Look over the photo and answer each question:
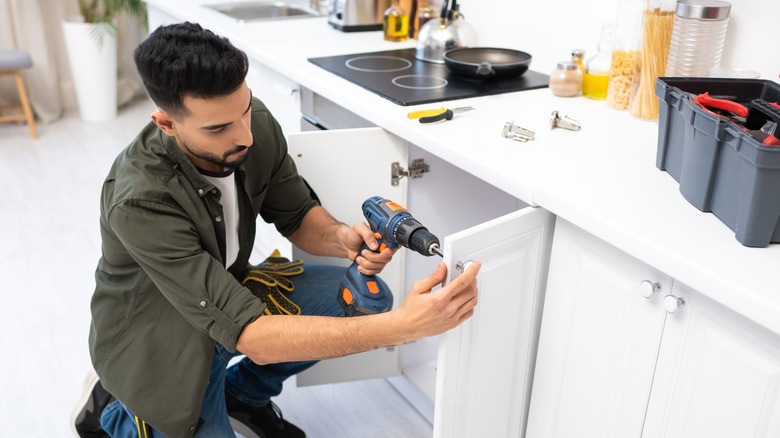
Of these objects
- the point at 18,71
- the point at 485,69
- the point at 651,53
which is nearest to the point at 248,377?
the point at 485,69

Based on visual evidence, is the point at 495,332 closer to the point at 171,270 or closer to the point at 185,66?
the point at 171,270

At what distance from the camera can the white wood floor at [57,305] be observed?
222 cm

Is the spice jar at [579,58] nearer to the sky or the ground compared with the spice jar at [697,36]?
nearer to the ground

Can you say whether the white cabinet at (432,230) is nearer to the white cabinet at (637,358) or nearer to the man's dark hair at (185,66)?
the white cabinet at (637,358)

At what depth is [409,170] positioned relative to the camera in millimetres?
1988

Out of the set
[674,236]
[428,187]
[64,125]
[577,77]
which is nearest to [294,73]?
[428,187]

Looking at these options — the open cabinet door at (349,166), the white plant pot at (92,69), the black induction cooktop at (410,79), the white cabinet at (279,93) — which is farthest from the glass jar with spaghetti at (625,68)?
the white plant pot at (92,69)

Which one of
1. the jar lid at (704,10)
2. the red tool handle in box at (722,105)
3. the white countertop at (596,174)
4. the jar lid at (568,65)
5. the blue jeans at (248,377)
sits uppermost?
the jar lid at (704,10)

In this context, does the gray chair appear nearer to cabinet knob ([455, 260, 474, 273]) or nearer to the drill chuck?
the drill chuck

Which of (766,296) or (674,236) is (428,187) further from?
(766,296)

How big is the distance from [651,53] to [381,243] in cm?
80

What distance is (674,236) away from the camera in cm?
129

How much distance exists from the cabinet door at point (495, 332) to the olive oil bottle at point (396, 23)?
134 centimetres

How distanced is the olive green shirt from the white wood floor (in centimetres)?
64
